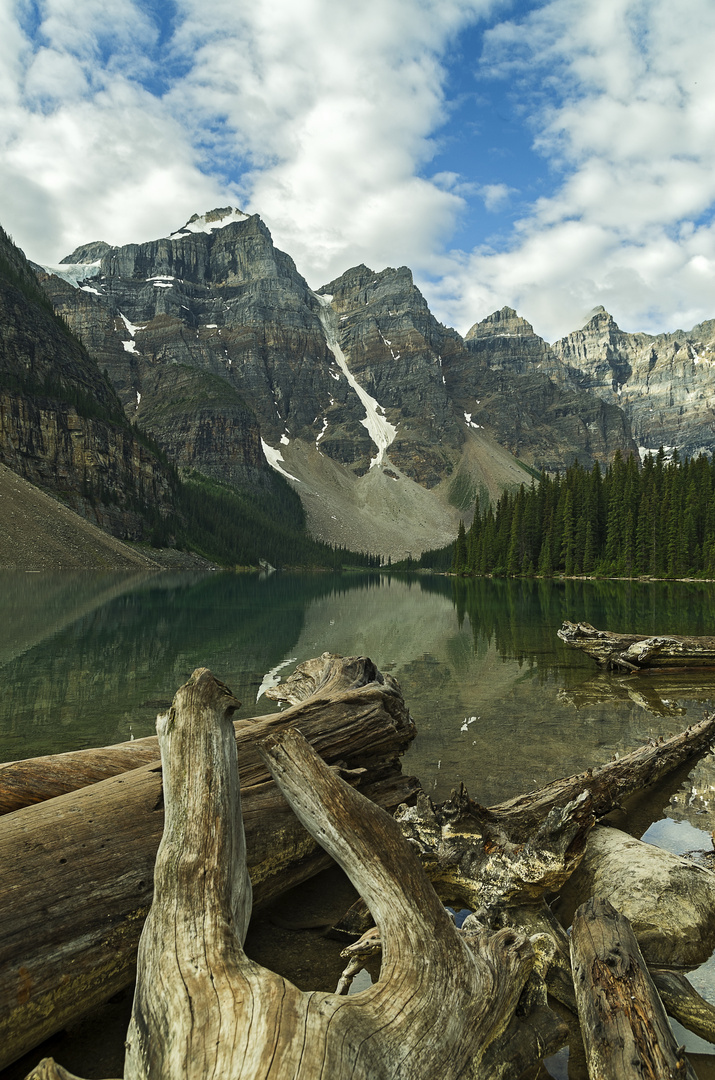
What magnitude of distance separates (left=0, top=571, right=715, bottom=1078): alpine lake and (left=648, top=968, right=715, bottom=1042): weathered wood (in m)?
0.11

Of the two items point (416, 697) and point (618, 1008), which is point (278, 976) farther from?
point (416, 697)

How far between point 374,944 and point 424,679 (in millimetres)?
14738

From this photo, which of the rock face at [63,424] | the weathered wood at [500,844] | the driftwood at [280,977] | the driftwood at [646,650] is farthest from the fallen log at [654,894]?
the rock face at [63,424]

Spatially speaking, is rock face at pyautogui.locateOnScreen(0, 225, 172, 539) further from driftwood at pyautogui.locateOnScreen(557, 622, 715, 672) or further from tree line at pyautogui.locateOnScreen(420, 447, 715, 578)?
driftwood at pyautogui.locateOnScreen(557, 622, 715, 672)

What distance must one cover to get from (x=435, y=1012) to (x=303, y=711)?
4.55m

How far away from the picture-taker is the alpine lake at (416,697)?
20.7ft

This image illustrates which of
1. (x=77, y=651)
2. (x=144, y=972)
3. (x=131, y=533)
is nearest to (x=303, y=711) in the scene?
(x=144, y=972)

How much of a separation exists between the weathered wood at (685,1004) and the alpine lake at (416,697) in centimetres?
11

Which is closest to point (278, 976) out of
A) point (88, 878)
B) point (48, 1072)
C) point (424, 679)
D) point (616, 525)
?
point (48, 1072)

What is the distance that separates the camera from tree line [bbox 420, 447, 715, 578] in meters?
85.2

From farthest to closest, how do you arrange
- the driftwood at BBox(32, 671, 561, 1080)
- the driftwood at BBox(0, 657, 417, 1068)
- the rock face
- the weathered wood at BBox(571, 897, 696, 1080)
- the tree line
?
the rock face → the tree line → the driftwood at BBox(0, 657, 417, 1068) → the weathered wood at BBox(571, 897, 696, 1080) → the driftwood at BBox(32, 671, 561, 1080)

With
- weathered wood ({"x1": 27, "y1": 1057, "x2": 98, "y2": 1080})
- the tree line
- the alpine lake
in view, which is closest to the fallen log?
the alpine lake

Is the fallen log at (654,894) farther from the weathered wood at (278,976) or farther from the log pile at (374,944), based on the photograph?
the weathered wood at (278,976)

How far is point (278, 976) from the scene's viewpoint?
3.18 m
